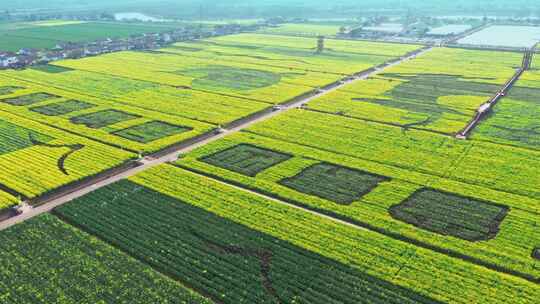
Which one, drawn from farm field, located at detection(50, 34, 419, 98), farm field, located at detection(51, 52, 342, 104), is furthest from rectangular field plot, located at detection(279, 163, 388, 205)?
farm field, located at detection(50, 34, 419, 98)

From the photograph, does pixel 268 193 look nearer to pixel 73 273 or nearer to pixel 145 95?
pixel 73 273

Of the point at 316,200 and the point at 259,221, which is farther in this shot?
the point at 316,200

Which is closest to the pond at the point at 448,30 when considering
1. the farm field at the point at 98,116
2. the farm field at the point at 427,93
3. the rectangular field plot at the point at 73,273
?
the farm field at the point at 427,93

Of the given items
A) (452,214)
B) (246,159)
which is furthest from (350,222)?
(246,159)

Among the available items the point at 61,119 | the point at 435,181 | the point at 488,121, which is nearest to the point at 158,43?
the point at 61,119

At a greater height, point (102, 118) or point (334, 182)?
point (102, 118)

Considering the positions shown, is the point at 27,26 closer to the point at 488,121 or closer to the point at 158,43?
the point at 158,43

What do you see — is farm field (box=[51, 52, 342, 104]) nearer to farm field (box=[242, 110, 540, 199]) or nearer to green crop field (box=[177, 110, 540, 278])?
farm field (box=[242, 110, 540, 199])
